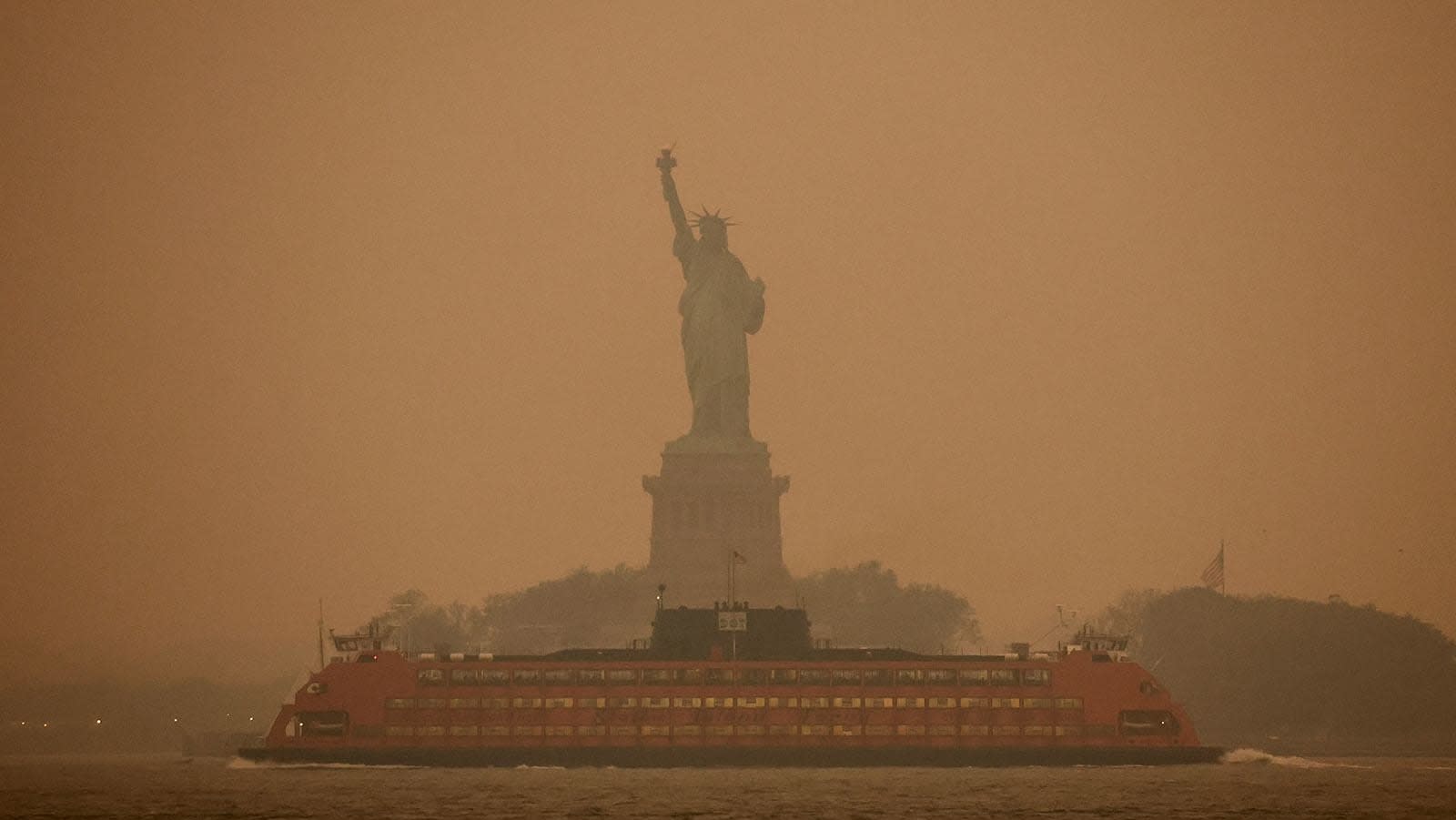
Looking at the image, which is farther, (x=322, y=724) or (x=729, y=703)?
(x=729, y=703)

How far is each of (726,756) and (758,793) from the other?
13.6m

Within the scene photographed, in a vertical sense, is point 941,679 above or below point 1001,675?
below

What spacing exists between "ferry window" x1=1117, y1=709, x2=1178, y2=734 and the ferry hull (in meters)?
0.85

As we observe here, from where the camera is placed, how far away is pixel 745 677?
159m

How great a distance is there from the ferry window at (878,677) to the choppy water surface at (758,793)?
425 centimetres

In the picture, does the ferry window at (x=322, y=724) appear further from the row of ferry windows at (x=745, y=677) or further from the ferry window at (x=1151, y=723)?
the ferry window at (x=1151, y=723)

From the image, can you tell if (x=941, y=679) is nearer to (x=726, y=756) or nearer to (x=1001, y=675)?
(x=1001, y=675)

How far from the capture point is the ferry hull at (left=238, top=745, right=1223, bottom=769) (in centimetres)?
15588

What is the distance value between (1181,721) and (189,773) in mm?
49808

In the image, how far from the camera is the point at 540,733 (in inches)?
6245

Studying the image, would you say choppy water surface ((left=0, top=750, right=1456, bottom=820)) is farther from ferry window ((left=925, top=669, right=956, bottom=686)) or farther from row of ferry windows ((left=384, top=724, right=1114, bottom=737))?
ferry window ((left=925, top=669, right=956, bottom=686))

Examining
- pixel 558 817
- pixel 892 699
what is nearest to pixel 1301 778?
pixel 892 699

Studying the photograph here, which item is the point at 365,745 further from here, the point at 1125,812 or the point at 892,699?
the point at 1125,812

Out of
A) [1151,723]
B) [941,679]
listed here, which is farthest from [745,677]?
[1151,723]
